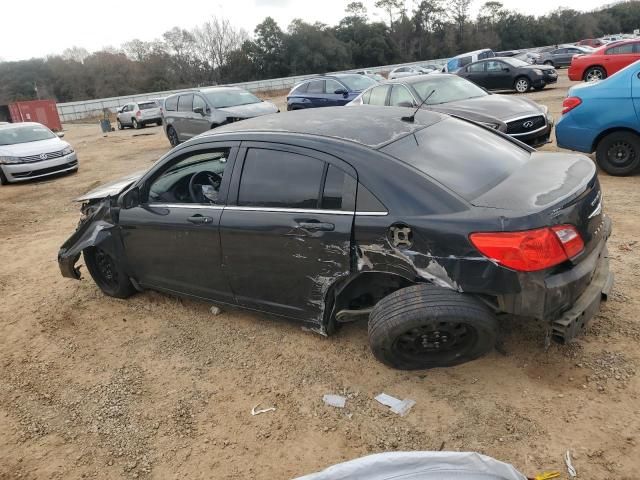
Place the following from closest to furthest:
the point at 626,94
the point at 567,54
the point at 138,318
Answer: the point at 138,318, the point at 626,94, the point at 567,54

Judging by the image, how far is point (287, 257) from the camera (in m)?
3.13

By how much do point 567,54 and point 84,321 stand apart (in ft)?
109

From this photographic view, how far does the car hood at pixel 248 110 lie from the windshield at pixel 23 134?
4.73m

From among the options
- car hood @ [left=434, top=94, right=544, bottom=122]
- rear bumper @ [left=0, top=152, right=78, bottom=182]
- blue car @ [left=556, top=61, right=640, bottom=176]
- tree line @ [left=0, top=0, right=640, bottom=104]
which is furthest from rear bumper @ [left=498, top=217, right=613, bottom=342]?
tree line @ [left=0, top=0, right=640, bottom=104]

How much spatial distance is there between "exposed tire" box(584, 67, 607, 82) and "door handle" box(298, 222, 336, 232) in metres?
18.1

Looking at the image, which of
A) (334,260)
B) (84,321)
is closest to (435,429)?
(334,260)

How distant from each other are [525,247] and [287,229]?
53.4 inches

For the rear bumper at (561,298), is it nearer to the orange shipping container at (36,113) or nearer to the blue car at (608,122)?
the blue car at (608,122)

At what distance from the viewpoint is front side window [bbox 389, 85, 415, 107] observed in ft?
28.4

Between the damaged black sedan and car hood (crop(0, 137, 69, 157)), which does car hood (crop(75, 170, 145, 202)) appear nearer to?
the damaged black sedan

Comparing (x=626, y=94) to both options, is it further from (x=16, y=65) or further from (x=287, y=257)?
(x=16, y=65)

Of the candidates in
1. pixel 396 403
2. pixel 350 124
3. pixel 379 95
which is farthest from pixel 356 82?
pixel 396 403

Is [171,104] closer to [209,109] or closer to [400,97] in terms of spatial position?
[209,109]

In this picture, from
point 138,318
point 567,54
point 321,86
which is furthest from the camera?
point 567,54
